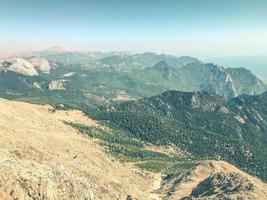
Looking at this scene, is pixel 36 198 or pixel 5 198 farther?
pixel 36 198

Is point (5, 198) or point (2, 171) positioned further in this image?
point (2, 171)
